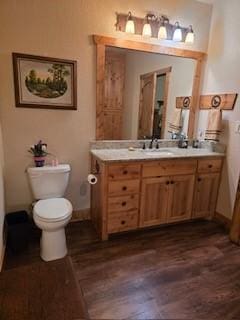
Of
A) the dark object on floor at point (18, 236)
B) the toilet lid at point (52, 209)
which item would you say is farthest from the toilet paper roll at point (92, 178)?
the dark object on floor at point (18, 236)

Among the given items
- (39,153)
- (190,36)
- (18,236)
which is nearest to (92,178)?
(39,153)

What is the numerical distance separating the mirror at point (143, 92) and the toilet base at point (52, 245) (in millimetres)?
1191

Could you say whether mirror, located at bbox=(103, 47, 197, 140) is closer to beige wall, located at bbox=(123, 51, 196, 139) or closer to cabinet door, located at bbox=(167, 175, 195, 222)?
beige wall, located at bbox=(123, 51, 196, 139)

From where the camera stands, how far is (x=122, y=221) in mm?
2268

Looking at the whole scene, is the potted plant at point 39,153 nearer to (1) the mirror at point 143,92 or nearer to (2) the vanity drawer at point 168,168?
(1) the mirror at point 143,92

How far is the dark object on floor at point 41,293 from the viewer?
1.42 metres

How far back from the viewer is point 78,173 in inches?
100

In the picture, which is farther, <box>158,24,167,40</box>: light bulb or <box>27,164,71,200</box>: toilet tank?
<box>158,24,167,40</box>: light bulb

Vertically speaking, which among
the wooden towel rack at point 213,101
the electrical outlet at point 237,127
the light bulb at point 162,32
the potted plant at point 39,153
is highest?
the light bulb at point 162,32

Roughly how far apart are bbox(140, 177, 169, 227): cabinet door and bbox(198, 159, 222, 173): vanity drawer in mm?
475

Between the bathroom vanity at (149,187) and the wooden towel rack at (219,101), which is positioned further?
the wooden towel rack at (219,101)

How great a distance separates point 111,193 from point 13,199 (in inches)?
42.2

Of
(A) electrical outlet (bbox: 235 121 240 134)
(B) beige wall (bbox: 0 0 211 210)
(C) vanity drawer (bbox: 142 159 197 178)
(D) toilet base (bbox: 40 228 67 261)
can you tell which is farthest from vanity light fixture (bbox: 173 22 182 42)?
(D) toilet base (bbox: 40 228 67 261)

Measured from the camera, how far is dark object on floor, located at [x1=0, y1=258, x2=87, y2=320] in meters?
1.42
